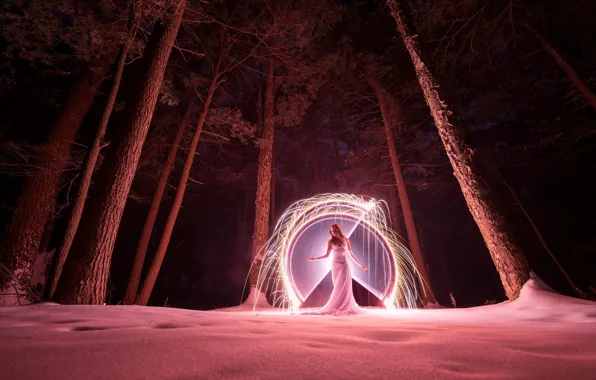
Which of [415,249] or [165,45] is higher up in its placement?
[165,45]

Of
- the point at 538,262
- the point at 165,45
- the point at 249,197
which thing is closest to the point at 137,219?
the point at 249,197

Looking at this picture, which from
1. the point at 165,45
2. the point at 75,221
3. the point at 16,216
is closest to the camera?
the point at 75,221

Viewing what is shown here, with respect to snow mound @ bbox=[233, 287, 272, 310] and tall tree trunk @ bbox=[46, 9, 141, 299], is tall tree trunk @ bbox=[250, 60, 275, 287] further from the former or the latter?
tall tree trunk @ bbox=[46, 9, 141, 299]

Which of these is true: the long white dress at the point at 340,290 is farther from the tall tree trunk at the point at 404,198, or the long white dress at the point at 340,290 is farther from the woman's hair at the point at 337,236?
the tall tree trunk at the point at 404,198

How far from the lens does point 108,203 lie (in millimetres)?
5102

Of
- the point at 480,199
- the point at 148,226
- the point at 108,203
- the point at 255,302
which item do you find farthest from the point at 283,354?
the point at 148,226

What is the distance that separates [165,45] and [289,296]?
672cm

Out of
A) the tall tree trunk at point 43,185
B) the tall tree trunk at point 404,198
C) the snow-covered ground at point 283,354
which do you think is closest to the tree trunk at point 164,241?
the tall tree trunk at point 43,185

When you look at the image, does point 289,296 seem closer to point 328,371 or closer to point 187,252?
point 328,371

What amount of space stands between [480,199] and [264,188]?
253 inches

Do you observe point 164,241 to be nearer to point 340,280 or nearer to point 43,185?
point 43,185

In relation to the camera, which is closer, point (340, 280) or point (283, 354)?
point (283, 354)

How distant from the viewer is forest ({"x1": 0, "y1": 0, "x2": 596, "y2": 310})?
235 inches

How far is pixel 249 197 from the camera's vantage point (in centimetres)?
2572
